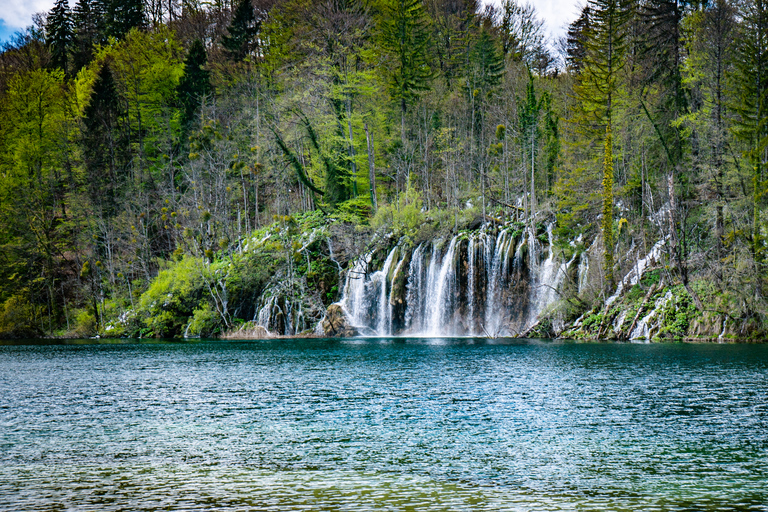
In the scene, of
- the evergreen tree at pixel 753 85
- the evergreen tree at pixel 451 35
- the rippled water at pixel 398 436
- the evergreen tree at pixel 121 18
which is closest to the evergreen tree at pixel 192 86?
the evergreen tree at pixel 121 18

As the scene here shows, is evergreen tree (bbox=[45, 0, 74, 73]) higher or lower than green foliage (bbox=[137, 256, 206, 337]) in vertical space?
higher

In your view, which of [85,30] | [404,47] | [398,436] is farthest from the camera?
[85,30]

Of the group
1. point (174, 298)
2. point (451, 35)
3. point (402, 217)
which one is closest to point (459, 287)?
point (402, 217)

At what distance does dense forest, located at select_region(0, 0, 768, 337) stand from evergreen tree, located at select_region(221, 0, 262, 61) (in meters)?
0.27

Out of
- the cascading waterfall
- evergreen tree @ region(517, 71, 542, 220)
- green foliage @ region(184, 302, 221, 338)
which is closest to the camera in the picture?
the cascading waterfall

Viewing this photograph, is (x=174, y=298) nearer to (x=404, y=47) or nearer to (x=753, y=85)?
(x=404, y=47)

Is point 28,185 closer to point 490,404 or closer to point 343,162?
point 343,162

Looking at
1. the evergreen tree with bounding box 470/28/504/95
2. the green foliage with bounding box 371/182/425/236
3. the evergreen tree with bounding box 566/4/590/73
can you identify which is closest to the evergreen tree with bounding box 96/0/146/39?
the evergreen tree with bounding box 470/28/504/95

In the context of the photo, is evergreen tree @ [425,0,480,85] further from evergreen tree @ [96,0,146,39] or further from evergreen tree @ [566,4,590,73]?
evergreen tree @ [96,0,146,39]

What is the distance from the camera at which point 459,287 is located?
37906 mm

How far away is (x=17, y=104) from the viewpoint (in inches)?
2210

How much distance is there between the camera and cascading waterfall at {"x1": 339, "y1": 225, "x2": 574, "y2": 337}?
3628 cm

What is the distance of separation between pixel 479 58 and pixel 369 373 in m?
37.5

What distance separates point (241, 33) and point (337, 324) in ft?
98.1
